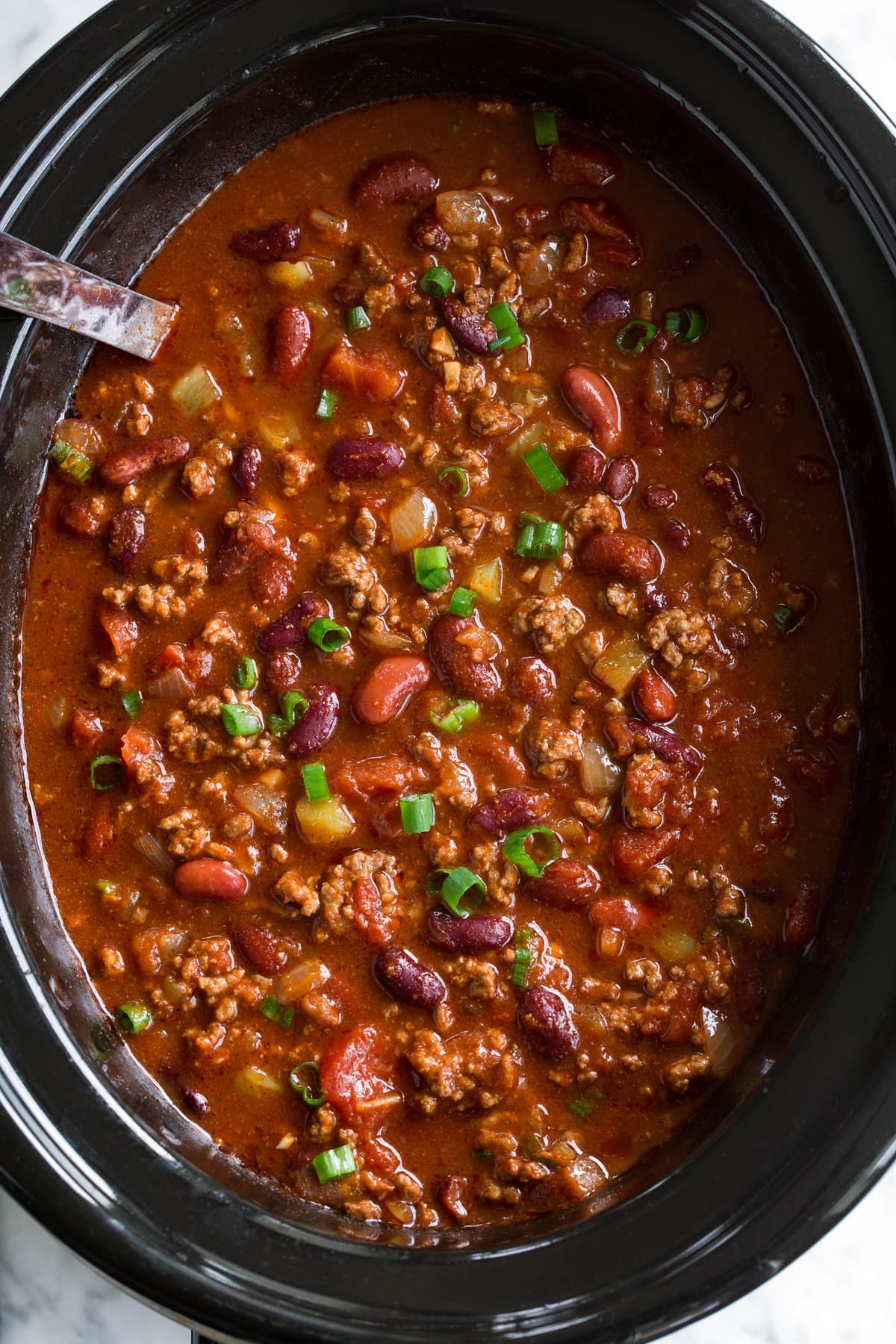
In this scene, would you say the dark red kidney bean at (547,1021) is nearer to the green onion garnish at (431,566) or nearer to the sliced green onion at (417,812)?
the sliced green onion at (417,812)

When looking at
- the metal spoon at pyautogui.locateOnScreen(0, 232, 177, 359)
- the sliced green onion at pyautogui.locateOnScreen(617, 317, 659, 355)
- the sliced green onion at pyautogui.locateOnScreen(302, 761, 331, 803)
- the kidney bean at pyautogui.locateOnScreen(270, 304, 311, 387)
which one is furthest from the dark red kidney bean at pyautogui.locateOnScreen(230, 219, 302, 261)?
the sliced green onion at pyautogui.locateOnScreen(302, 761, 331, 803)

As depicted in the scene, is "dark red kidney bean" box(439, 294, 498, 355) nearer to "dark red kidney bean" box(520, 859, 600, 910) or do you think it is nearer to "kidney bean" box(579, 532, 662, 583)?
"kidney bean" box(579, 532, 662, 583)

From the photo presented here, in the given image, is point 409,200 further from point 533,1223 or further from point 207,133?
point 533,1223

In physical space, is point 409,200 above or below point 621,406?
above

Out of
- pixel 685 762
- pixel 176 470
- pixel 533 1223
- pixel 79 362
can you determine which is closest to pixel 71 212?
pixel 79 362

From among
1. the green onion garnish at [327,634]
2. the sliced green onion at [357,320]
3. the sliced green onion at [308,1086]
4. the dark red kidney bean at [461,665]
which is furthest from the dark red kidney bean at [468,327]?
the sliced green onion at [308,1086]
